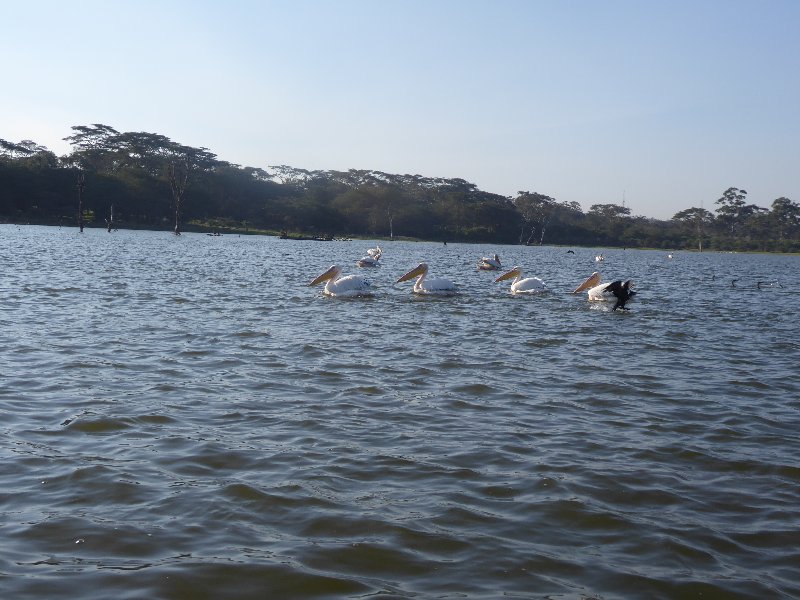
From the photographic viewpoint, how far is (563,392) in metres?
8.31

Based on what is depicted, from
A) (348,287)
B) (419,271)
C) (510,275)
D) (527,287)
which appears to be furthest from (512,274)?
(348,287)

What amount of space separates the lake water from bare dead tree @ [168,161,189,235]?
6315cm

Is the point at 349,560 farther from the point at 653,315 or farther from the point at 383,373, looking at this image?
the point at 653,315

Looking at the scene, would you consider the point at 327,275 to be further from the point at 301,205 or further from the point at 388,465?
the point at 301,205

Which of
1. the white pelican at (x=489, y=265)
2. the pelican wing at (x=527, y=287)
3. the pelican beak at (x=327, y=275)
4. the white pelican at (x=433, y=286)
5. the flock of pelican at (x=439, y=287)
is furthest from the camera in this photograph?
the white pelican at (x=489, y=265)

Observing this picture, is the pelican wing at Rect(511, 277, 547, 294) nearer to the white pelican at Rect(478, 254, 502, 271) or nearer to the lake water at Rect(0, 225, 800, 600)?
the lake water at Rect(0, 225, 800, 600)

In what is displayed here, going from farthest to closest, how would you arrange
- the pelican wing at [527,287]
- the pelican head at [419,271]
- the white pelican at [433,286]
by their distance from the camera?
the pelican wing at [527,287]
the pelican head at [419,271]
the white pelican at [433,286]

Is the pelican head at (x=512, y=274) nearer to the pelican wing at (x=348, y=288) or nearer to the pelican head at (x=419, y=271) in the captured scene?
the pelican head at (x=419, y=271)

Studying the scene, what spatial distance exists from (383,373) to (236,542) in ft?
15.7

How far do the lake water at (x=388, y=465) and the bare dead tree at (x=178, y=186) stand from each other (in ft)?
207

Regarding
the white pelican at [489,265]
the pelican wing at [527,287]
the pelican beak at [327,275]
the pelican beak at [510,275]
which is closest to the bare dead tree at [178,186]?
the white pelican at [489,265]

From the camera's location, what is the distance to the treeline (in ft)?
265


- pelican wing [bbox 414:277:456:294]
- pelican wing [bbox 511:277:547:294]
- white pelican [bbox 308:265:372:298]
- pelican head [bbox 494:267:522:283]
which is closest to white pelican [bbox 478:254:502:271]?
pelican head [bbox 494:267:522:283]

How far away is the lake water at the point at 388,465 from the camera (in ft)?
13.0
